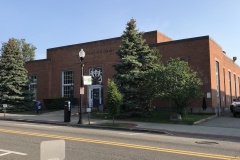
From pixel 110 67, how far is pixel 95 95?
12.1 ft

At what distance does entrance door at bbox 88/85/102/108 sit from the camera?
3341cm

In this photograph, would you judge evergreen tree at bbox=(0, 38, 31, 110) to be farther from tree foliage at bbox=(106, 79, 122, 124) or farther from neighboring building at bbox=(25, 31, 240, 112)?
tree foliage at bbox=(106, 79, 122, 124)

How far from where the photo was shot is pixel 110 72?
32625 mm

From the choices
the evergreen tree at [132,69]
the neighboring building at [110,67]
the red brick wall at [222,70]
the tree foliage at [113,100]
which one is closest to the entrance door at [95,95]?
the neighboring building at [110,67]

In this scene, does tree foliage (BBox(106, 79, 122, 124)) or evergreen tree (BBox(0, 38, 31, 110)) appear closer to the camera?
tree foliage (BBox(106, 79, 122, 124))

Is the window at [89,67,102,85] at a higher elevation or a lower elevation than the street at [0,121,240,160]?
higher

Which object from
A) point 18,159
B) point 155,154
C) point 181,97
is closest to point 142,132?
point 181,97

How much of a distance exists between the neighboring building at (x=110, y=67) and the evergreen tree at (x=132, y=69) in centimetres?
437

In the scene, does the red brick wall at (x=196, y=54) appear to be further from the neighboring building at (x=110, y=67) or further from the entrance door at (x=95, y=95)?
the entrance door at (x=95, y=95)

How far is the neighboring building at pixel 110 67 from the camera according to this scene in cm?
2716

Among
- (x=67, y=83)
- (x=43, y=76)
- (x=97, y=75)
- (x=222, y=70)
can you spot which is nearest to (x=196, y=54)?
(x=222, y=70)

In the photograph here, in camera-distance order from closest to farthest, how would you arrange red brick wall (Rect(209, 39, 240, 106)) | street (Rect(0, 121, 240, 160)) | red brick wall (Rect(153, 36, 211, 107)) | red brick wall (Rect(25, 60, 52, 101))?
street (Rect(0, 121, 240, 160)) → red brick wall (Rect(153, 36, 211, 107)) → red brick wall (Rect(209, 39, 240, 106)) → red brick wall (Rect(25, 60, 52, 101))

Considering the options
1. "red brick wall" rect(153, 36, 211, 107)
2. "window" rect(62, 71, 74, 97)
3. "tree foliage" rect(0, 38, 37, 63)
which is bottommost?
"window" rect(62, 71, 74, 97)

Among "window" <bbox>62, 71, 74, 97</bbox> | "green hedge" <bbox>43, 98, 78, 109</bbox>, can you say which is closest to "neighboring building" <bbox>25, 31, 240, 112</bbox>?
"window" <bbox>62, 71, 74, 97</bbox>
